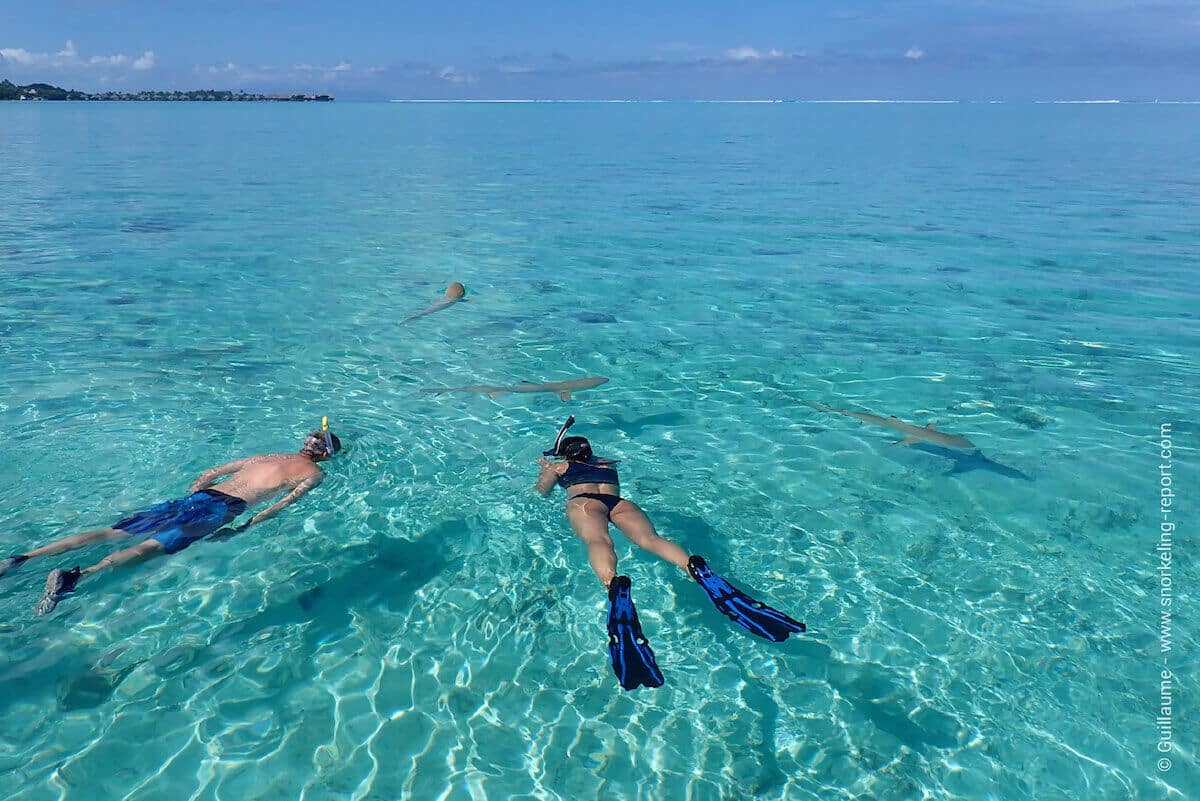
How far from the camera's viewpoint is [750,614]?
6.50 meters

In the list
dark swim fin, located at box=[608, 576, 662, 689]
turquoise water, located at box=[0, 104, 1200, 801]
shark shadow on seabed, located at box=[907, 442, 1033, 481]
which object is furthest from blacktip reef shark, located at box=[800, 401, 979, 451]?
dark swim fin, located at box=[608, 576, 662, 689]

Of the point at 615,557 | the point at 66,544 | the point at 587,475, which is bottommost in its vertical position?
the point at 615,557

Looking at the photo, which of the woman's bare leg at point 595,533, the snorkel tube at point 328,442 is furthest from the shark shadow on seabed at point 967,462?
the snorkel tube at point 328,442

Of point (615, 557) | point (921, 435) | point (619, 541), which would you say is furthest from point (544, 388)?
point (921, 435)

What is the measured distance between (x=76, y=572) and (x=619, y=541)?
16.3 ft

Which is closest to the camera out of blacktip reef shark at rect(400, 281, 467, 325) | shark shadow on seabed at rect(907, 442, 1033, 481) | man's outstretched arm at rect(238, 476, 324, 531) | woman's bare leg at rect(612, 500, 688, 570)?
woman's bare leg at rect(612, 500, 688, 570)

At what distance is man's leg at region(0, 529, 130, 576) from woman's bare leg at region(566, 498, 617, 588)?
14.4 ft

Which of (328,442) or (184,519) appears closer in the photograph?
(184,519)

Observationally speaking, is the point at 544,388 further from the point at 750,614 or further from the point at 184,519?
the point at 750,614

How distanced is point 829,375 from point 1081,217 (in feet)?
64.3

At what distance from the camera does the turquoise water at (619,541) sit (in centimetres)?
575

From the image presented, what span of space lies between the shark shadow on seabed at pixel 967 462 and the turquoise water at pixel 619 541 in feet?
0.40

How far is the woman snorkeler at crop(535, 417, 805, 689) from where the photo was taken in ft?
20.2

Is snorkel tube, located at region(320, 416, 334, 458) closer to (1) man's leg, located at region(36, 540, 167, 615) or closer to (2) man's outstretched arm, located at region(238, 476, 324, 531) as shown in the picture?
(2) man's outstretched arm, located at region(238, 476, 324, 531)
